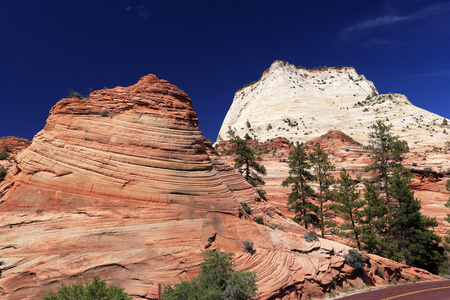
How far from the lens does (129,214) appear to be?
431 inches

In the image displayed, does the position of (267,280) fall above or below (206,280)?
below

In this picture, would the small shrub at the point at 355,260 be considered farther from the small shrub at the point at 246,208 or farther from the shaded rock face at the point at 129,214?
the small shrub at the point at 246,208

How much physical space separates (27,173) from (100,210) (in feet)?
15.6

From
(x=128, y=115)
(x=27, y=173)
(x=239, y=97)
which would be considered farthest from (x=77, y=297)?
(x=239, y=97)

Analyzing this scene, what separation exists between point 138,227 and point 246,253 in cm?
581

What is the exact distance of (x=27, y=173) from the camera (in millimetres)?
11688

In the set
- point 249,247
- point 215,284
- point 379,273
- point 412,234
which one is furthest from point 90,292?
point 412,234

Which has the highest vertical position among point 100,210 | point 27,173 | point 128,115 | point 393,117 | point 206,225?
point 393,117

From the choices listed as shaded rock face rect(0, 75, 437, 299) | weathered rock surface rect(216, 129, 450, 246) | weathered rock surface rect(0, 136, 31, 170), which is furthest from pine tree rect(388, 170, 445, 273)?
weathered rock surface rect(0, 136, 31, 170)

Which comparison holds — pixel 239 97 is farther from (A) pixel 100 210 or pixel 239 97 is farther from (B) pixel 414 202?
(A) pixel 100 210

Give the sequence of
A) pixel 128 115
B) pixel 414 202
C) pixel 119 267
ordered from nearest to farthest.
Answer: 1. pixel 119 267
2. pixel 128 115
3. pixel 414 202

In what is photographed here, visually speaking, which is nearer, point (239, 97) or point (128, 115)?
point (128, 115)

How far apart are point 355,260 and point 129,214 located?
1439 centimetres

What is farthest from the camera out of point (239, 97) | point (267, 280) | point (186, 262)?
point (239, 97)
